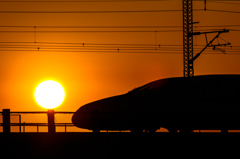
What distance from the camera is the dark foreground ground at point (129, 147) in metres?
12.8

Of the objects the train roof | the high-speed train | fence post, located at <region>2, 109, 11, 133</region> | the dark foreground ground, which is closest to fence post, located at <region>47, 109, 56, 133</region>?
the high-speed train

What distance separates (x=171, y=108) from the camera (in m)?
14.6

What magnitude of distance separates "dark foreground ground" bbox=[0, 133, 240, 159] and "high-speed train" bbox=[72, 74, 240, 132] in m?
0.46

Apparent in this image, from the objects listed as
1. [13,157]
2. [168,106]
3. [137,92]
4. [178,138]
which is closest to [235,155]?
[178,138]

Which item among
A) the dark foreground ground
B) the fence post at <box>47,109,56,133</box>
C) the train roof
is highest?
the train roof

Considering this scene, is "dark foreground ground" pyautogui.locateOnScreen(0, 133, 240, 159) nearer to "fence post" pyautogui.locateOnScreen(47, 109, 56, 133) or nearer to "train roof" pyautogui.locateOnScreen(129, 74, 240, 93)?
"fence post" pyautogui.locateOnScreen(47, 109, 56, 133)

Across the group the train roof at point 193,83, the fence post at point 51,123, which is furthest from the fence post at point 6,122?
the train roof at point 193,83

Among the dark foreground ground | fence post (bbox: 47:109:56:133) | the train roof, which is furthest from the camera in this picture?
fence post (bbox: 47:109:56:133)

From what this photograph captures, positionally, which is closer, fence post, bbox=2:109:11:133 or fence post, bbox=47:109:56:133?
fence post, bbox=47:109:56:133

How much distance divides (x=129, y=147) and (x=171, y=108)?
6.77 ft

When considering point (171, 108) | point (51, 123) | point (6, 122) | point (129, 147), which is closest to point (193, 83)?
point (171, 108)

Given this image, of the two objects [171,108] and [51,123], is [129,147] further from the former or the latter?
[51,123]

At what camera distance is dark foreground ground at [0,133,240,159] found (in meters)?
12.8

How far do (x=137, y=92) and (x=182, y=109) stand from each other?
1.45 metres
